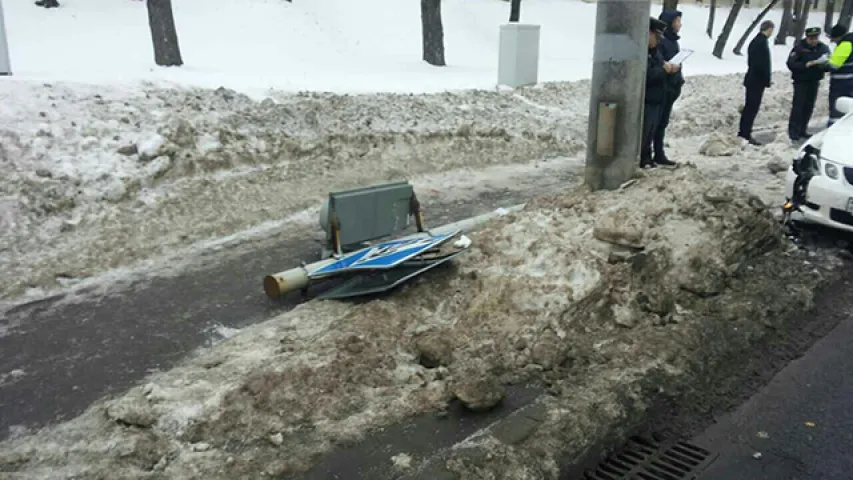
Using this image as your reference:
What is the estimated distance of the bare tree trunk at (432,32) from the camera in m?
18.5

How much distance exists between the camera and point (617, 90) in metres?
6.69

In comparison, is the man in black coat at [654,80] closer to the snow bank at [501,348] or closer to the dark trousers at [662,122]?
the dark trousers at [662,122]

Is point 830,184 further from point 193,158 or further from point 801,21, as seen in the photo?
point 801,21

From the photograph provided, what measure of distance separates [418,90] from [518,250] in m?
7.58

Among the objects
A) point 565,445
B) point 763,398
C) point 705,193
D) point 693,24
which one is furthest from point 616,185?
point 693,24

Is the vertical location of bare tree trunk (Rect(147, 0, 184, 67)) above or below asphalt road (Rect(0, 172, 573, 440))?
above

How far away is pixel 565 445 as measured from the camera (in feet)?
11.6

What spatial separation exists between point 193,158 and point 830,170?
635cm

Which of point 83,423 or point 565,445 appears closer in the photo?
point 565,445

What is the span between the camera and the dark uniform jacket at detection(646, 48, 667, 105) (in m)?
8.41

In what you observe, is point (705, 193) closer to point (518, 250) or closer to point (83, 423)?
point (518, 250)

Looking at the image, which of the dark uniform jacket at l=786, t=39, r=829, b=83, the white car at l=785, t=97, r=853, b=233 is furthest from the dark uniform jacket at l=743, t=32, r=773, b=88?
the white car at l=785, t=97, r=853, b=233

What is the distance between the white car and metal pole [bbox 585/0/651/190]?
1.55 meters

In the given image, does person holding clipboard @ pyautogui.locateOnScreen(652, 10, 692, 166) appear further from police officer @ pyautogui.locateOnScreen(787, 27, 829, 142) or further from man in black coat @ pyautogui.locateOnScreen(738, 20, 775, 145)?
police officer @ pyautogui.locateOnScreen(787, 27, 829, 142)
